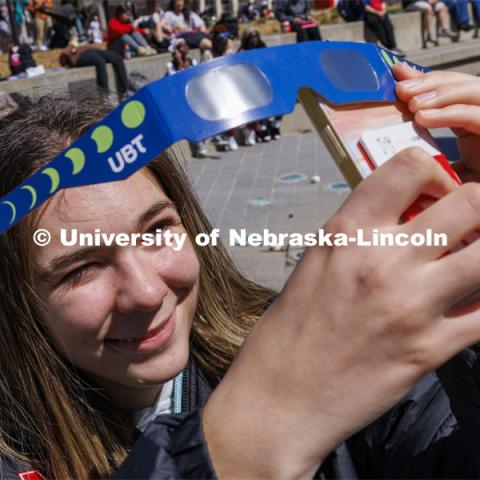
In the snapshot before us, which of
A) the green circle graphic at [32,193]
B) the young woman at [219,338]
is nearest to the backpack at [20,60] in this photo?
the young woman at [219,338]

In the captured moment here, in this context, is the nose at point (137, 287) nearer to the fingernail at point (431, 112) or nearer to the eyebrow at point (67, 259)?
the eyebrow at point (67, 259)

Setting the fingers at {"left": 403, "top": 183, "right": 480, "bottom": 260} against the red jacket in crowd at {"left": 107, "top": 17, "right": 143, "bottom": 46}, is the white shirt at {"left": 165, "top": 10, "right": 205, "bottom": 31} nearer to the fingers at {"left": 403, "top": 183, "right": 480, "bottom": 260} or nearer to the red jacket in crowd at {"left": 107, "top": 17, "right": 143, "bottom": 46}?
the red jacket in crowd at {"left": 107, "top": 17, "right": 143, "bottom": 46}

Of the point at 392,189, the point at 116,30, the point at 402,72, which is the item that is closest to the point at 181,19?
the point at 116,30

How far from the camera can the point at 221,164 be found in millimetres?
8484

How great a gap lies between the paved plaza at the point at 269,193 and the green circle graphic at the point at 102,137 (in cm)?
404

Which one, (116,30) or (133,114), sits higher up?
(133,114)

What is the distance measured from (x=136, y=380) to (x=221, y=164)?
7316 mm

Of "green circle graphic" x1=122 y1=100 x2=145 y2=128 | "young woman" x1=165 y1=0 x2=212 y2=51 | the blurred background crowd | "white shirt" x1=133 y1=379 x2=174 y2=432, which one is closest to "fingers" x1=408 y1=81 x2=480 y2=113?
"green circle graphic" x1=122 y1=100 x2=145 y2=128

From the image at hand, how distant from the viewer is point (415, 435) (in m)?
1.32

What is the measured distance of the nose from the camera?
1.19 m

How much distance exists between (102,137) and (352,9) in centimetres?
1238

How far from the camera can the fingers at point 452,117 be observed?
86cm

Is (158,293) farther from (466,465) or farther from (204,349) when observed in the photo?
(466,465)

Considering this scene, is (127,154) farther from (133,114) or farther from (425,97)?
(425,97)
